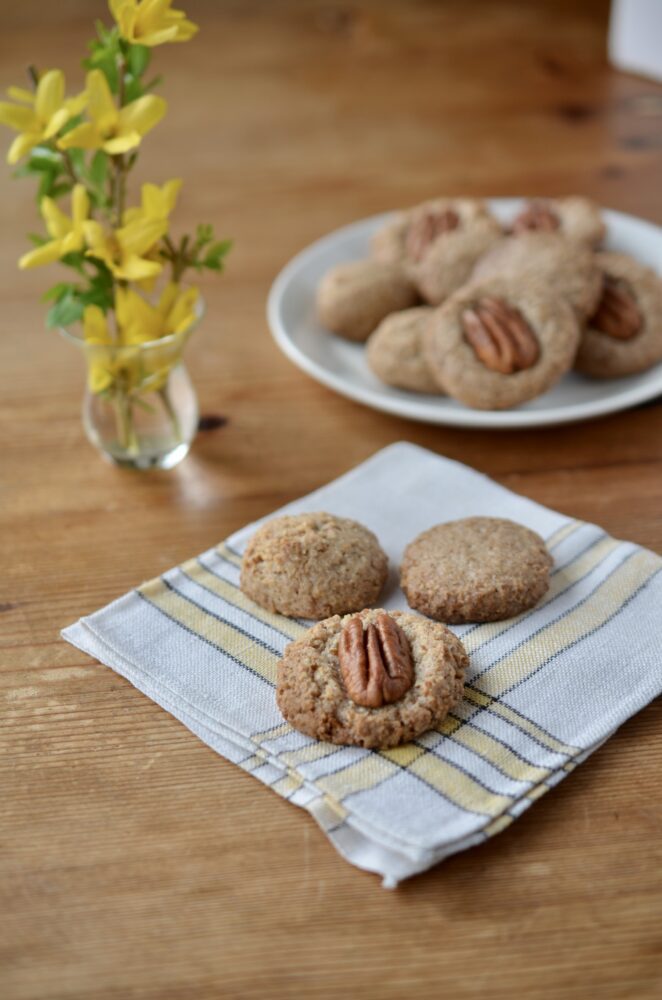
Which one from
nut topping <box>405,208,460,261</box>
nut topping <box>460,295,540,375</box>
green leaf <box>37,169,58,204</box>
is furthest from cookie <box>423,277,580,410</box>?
green leaf <box>37,169,58,204</box>

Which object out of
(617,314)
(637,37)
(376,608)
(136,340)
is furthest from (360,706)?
(637,37)

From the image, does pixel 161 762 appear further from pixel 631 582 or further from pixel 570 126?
pixel 570 126

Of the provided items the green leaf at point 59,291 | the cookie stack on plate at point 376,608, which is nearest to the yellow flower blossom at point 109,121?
the green leaf at point 59,291

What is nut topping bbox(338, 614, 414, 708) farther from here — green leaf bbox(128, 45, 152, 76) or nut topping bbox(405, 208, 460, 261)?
nut topping bbox(405, 208, 460, 261)

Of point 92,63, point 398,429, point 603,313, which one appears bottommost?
point 398,429

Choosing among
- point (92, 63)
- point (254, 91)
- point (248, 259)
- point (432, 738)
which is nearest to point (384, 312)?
point (248, 259)

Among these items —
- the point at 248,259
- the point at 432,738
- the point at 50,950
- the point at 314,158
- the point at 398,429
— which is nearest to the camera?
the point at 50,950

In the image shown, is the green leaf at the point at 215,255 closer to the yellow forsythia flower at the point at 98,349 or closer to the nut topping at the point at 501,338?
the yellow forsythia flower at the point at 98,349
